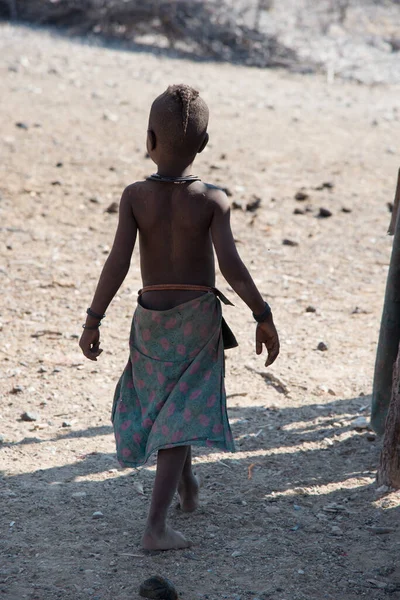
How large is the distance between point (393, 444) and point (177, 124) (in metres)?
1.37

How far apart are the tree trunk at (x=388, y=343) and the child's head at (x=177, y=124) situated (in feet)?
3.31

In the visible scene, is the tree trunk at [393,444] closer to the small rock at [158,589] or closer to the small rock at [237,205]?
the small rock at [158,589]

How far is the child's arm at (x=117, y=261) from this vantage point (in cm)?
257

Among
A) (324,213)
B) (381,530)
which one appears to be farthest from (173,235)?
(324,213)

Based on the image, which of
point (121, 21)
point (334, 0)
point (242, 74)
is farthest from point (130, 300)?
point (334, 0)

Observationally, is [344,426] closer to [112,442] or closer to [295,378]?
Result: [295,378]

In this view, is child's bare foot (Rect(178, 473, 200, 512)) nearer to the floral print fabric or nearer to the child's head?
the floral print fabric

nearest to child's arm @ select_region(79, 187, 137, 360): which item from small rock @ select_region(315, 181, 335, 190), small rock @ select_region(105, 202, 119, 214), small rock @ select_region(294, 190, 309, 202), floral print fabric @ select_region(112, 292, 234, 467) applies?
floral print fabric @ select_region(112, 292, 234, 467)

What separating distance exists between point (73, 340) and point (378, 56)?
9839 millimetres

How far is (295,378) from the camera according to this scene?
13.3ft

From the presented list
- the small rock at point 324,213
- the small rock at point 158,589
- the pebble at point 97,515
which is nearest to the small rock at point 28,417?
the pebble at point 97,515

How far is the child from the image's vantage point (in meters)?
2.51

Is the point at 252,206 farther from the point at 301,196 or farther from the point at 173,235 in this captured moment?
the point at 173,235

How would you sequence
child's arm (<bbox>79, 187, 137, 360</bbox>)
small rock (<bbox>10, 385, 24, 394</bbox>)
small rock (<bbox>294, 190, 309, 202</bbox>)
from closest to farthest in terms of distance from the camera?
child's arm (<bbox>79, 187, 137, 360</bbox>) → small rock (<bbox>10, 385, 24, 394</bbox>) → small rock (<bbox>294, 190, 309, 202</bbox>)
